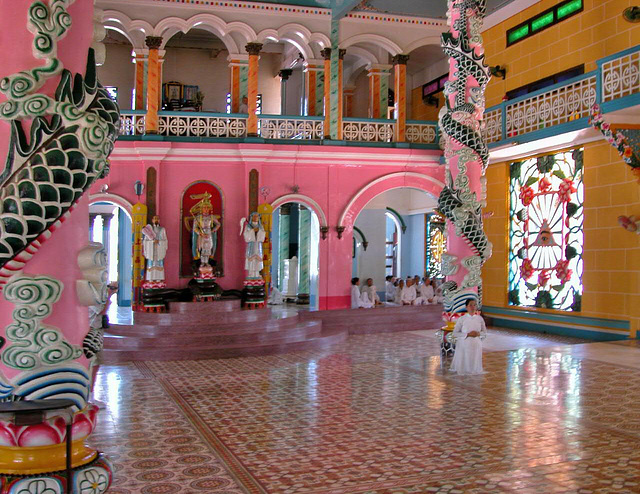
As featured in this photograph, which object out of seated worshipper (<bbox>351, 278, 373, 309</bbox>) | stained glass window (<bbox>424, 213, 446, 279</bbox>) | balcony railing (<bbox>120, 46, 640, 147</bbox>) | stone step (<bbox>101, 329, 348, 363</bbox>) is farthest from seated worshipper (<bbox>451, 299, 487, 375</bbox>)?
stained glass window (<bbox>424, 213, 446, 279</bbox>)

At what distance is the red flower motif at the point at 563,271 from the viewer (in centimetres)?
1334

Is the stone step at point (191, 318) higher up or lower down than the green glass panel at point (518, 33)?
lower down

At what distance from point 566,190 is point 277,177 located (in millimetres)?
6149

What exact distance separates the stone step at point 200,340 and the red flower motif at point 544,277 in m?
5.20

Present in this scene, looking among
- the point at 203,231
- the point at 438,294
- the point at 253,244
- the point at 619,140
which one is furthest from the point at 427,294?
the point at 619,140

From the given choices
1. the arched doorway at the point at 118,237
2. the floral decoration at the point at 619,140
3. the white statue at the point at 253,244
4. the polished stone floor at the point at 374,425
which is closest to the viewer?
the polished stone floor at the point at 374,425

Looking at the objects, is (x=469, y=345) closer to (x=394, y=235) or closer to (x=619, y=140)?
(x=619, y=140)

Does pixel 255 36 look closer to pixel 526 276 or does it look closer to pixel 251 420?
pixel 526 276

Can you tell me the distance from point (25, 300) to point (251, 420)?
470 cm

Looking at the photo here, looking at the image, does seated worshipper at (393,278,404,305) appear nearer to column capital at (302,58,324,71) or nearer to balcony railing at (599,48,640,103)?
column capital at (302,58,324,71)

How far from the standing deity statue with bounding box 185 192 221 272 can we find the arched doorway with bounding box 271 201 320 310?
6.71ft

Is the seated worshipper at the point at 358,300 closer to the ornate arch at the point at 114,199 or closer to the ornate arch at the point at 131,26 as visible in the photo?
the ornate arch at the point at 114,199

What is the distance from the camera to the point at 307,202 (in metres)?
15.6

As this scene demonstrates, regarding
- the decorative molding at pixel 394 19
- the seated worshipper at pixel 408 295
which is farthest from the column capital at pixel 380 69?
the seated worshipper at pixel 408 295
